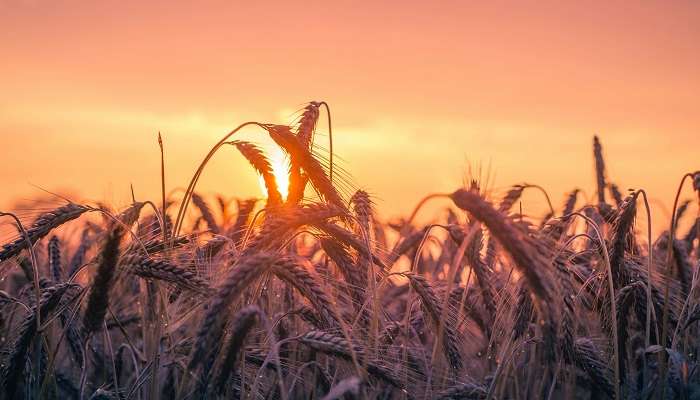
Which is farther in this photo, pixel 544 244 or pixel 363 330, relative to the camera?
pixel 363 330

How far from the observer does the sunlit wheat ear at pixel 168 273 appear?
11.0 feet

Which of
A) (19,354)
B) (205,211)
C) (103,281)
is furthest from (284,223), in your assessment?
(205,211)

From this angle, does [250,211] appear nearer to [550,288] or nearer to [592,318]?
[592,318]

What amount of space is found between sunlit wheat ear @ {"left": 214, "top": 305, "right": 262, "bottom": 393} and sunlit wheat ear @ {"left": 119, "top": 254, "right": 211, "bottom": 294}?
1.63 feet

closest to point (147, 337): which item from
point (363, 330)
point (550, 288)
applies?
point (363, 330)

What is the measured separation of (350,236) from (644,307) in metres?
1.85

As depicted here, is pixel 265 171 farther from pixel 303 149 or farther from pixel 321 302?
pixel 321 302

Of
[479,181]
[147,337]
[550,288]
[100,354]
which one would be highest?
[479,181]

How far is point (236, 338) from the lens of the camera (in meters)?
2.81

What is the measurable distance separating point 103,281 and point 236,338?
81 centimetres

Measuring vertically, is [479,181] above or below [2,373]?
above

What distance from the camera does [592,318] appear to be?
5.35 meters

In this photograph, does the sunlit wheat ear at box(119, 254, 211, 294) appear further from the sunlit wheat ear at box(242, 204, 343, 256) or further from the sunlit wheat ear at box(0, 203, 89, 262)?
the sunlit wheat ear at box(0, 203, 89, 262)

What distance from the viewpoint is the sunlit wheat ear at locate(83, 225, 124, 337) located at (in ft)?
10.5
